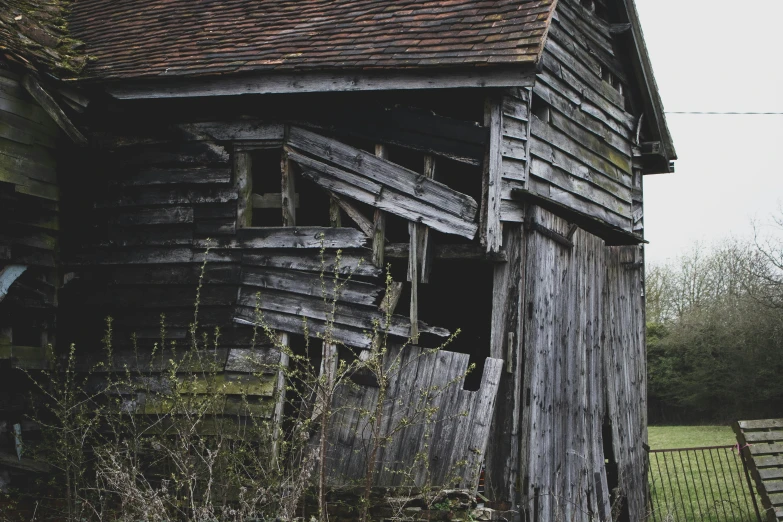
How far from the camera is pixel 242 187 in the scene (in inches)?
336

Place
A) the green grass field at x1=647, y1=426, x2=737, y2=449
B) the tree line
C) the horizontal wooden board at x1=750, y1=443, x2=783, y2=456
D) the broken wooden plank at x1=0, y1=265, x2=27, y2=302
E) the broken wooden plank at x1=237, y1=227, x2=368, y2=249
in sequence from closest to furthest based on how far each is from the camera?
1. the broken wooden plank at x1=237, y1=227, x2=368, y2=249
2. the broken wooden plank at x1=0, y1=265, x2=27, y2=302
3. the horizontal wooden board at x1=750, y1=443, x2=783, y2=456
4. the green grass field at x1=647, y1=426, x2=737, y2=449
5. the tree line

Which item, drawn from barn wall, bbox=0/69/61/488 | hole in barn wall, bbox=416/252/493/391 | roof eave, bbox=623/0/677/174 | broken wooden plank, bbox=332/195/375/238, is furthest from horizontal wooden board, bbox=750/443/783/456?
barn wall, bbox=0/69/61/488

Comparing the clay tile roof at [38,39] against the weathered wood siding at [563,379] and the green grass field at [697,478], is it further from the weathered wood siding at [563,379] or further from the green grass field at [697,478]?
the green grass field at [697,478]

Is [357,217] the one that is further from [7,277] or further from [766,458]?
[766,458]

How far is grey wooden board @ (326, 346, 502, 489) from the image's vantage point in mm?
7438

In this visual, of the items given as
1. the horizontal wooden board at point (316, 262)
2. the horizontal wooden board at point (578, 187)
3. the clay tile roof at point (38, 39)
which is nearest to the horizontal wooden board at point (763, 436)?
the horizontal wooden board at point (578, 187)

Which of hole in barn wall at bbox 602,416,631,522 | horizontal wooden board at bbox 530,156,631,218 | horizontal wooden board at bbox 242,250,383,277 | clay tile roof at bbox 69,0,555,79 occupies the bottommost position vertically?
hole in barn wall at bbox 602,416,631,522

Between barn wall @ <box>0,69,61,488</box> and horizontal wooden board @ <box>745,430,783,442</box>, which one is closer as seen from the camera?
barn wall @ <box>0,69,61,488</box>

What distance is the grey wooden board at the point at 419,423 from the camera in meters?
7.44

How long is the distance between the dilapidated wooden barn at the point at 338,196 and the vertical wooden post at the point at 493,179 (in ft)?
0.07

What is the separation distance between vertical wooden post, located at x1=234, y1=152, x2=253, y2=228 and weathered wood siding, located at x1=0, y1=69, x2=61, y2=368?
2061 mm

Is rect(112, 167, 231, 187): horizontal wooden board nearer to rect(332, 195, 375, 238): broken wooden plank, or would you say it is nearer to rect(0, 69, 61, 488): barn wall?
rect(0, 69, 61, 488): barn wall

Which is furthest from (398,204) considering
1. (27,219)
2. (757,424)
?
(757,424)

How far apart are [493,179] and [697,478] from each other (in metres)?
10.2
